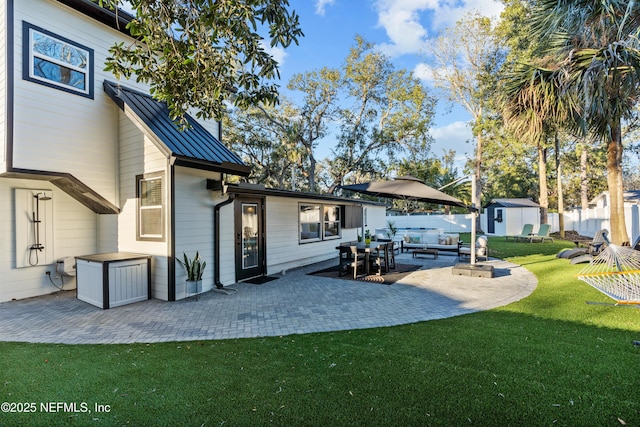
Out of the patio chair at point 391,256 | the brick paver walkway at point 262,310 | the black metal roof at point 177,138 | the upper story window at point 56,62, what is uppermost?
the upper story window at point 56,62

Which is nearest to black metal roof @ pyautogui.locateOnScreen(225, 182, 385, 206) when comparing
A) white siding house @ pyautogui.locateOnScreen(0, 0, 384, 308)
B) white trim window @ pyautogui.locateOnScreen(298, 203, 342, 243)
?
white siding house @ pyautogui.locateOnScreen(0, 0, 384, 308)

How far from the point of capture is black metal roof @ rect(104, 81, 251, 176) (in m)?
6.27

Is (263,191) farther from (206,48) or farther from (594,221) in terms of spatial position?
(594,221)

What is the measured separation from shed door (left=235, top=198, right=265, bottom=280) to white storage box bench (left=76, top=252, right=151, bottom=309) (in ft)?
7.25

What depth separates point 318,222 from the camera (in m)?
11.4

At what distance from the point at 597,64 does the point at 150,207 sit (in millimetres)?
10673

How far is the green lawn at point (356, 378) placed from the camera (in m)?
2.46

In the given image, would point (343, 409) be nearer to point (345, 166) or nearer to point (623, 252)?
point (623, 252)

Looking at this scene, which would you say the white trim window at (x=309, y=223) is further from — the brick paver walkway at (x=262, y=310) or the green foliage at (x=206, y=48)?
the green foliage at (x=206, y=48)

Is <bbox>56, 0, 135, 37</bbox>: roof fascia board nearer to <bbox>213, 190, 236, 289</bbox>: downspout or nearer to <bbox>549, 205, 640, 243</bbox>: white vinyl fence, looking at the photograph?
<bbox>213, 190, 236, 289</bbox>: downspout

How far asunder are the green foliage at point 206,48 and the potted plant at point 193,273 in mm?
3441

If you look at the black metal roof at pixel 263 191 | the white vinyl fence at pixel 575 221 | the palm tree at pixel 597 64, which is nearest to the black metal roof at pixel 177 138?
the black metal roof at pixel 263 191

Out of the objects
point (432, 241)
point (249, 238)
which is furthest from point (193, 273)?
point (432, 241)

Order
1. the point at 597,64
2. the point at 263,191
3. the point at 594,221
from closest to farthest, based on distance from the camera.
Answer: the point at 597,64
the point at 263,191
the point at 594,221
